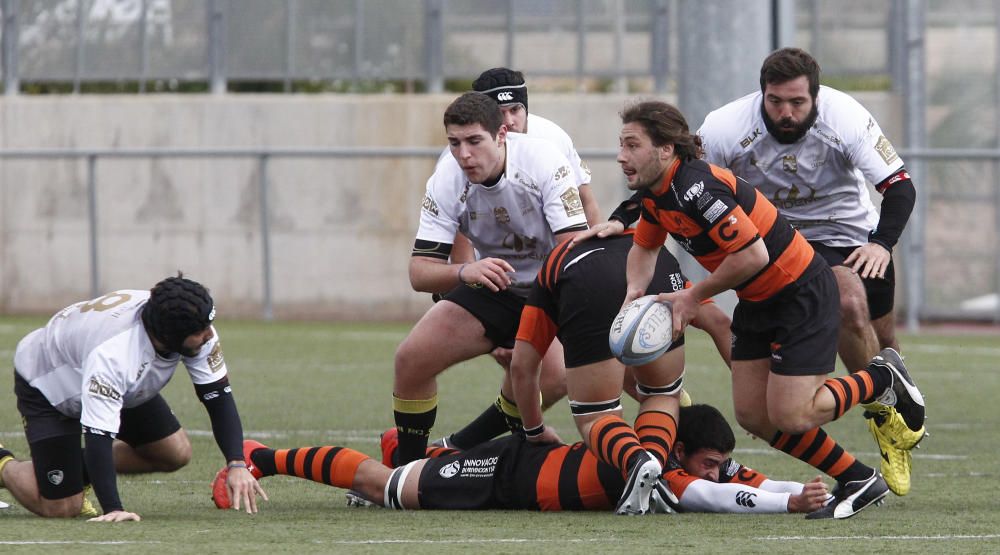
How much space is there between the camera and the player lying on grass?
19.6 ft

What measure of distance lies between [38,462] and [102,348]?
69cm

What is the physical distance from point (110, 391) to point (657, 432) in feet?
6.83

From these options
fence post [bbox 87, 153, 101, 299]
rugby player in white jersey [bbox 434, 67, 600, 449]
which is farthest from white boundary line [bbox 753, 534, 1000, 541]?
fence post [bbox 87, 153, 101, 299]

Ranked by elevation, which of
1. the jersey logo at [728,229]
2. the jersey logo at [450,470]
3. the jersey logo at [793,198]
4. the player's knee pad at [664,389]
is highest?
the jersey logo at [793,198]

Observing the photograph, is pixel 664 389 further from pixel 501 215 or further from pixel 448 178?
pixel 448 178

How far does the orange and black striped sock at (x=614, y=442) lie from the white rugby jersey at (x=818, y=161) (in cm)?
147

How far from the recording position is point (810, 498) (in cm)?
586

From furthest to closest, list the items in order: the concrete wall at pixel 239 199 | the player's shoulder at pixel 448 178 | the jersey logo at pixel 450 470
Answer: the concrete wall at pixel 239 199, the player's shoulder at pixel 448 178, the jersey logo at pixel 450 470

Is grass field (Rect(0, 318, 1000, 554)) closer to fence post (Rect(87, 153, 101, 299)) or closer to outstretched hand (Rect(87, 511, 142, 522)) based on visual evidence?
outstretched hand (Rect(87, 511, 142, 522))

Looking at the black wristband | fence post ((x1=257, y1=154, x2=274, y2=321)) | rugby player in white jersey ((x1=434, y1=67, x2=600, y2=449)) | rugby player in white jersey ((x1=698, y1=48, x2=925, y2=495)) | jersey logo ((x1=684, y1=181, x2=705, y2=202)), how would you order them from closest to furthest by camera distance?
jersey logo ((x1=684, y1=181, x2=705, y2=202)) < the black wristband < rugby player in white jersey ((x1=698, y1=48, x2=925, y2=495)) < rugby player in white jersey ((x1=434, y1=67, x2=600, y2=449)) < fence post ((x1=257, y1=154, x2=274, y2=321))

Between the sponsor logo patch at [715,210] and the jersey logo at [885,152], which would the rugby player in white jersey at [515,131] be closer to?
the jersey logo at [885,152]

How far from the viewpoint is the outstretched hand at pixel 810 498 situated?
5.85 meters

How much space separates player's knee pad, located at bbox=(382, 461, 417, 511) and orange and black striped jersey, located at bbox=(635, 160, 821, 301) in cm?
133

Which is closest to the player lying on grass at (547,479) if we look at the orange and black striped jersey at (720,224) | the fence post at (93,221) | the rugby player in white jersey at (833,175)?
the orange and black striped jersey at (720,224)
